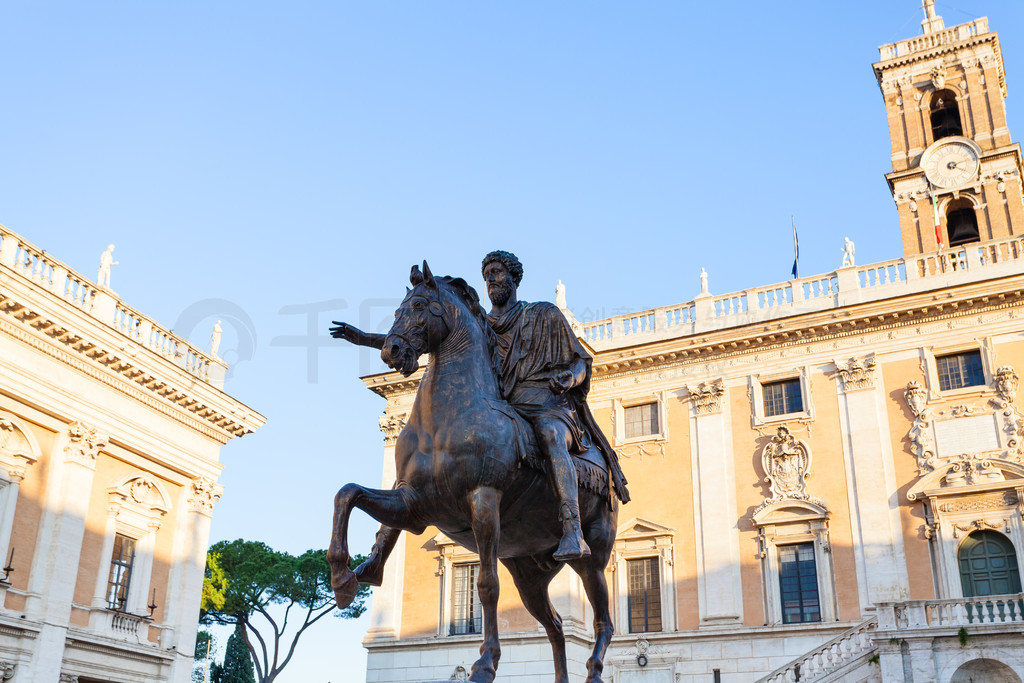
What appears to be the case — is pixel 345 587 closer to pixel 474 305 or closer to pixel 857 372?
pixel 474 305

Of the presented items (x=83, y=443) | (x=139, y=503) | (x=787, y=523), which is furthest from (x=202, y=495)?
(x=787, y=523)

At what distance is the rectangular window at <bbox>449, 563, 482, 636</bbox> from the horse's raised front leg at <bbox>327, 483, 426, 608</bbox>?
2142 centimetres

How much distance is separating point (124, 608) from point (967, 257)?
895 inches

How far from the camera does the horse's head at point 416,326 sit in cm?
509

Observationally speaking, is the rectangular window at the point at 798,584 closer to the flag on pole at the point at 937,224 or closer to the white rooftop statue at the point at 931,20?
the flag on pole at the point at 937,224

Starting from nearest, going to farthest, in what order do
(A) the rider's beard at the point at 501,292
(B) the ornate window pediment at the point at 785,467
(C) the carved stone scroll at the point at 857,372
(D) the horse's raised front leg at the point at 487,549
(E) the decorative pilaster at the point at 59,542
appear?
(D) the horse's raised front leg at the point at 487,549
(A) the rider's beard at the point at 501,292
(E) the decorative pilaster at the point at 59,542
(B) the ornate window pediment at the point at 785,467
(C) the carved stone scroll at the point at 857,372

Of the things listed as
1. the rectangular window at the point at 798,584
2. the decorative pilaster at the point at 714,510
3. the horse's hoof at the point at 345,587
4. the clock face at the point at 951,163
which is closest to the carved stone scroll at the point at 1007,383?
the rectangular window at the point at 798,584

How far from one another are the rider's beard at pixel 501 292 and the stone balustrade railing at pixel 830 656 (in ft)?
52.6

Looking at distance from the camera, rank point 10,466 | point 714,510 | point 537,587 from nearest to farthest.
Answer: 1. point 537,587
2. point 10,466
3. point 714,510

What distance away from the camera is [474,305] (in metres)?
5.79

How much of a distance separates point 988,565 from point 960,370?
4.71 m

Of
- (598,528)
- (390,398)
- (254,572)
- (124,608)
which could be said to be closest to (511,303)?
Result: (598,528)

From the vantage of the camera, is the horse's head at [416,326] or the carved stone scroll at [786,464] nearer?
the horse's head at [416,326]

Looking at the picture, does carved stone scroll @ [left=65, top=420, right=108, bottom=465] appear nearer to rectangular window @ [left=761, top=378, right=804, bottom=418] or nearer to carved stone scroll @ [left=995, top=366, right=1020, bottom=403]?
rectangular window @ [left=761, top=378, right=804, bottom=418]
